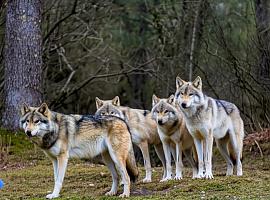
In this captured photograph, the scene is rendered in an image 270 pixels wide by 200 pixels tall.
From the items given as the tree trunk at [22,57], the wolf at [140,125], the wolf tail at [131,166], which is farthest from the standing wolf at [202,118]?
the tree trunk at [22,57]

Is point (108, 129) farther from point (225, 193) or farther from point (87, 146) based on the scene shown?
point (225, 193)

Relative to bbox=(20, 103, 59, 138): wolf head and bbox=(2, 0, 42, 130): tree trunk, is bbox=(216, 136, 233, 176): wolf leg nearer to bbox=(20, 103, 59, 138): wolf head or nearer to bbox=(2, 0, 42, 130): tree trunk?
bbox=(20, 103, 59, 138): wolf head

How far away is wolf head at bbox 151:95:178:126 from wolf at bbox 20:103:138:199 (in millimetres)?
1199

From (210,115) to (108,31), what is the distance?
46.2 ft

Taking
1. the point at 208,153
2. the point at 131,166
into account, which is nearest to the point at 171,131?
the point at 208,153

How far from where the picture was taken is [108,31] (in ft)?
77.2

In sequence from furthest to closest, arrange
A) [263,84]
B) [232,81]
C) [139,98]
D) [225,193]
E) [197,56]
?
[139,98], [197,56], [232,81], [263,84], [225,193]

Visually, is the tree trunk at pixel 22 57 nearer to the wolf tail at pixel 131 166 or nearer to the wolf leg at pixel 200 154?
the wolf leg at pixel 200 154

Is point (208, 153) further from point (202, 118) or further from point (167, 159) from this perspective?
point (167, 159)

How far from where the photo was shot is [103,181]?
10625 mm

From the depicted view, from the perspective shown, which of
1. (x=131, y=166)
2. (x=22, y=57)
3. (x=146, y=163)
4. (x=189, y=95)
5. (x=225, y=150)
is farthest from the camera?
(x=22, y=57)

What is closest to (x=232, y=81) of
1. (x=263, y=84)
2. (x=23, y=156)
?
(x=263, y=84)

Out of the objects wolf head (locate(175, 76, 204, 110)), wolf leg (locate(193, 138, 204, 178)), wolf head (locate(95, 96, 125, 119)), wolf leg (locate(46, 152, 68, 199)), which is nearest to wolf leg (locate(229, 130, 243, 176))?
wolf leg (locate(193, 138, 204, 178))

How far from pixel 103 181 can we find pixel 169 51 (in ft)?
35.9
